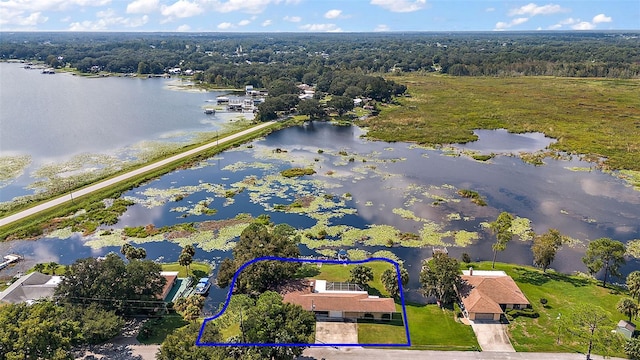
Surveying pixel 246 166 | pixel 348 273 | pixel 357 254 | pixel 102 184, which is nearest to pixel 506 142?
pixel 246 166

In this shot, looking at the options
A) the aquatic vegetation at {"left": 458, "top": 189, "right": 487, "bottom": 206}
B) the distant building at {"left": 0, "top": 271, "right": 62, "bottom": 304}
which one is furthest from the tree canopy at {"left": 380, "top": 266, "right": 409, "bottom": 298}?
the distant building at {"left": 0, "top": 271, "right": 62, "bottom": 304}

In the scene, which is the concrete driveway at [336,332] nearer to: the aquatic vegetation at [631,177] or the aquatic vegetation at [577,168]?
the aquatic vegetation at [631,177]

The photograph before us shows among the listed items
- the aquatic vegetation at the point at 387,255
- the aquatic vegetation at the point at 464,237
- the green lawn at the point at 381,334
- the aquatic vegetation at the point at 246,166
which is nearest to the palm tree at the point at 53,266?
the green lawn at the point at 381,334

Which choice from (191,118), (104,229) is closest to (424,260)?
(104,229)

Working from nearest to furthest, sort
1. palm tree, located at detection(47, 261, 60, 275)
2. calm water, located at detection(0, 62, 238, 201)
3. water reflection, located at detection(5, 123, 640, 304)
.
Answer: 1. palm tree, located at detection(47, 261, 60, 275)
2. water reflection, located at detection(5, 123, 640, 304)
3. calm water, located at detection(0, 62, 238, 201)

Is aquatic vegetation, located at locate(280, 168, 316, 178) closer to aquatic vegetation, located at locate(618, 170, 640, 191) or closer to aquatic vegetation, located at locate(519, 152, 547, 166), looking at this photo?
aquatic vegetation, located at locate(519, 152, 547, 166)

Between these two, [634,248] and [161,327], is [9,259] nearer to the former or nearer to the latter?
[161,327]
